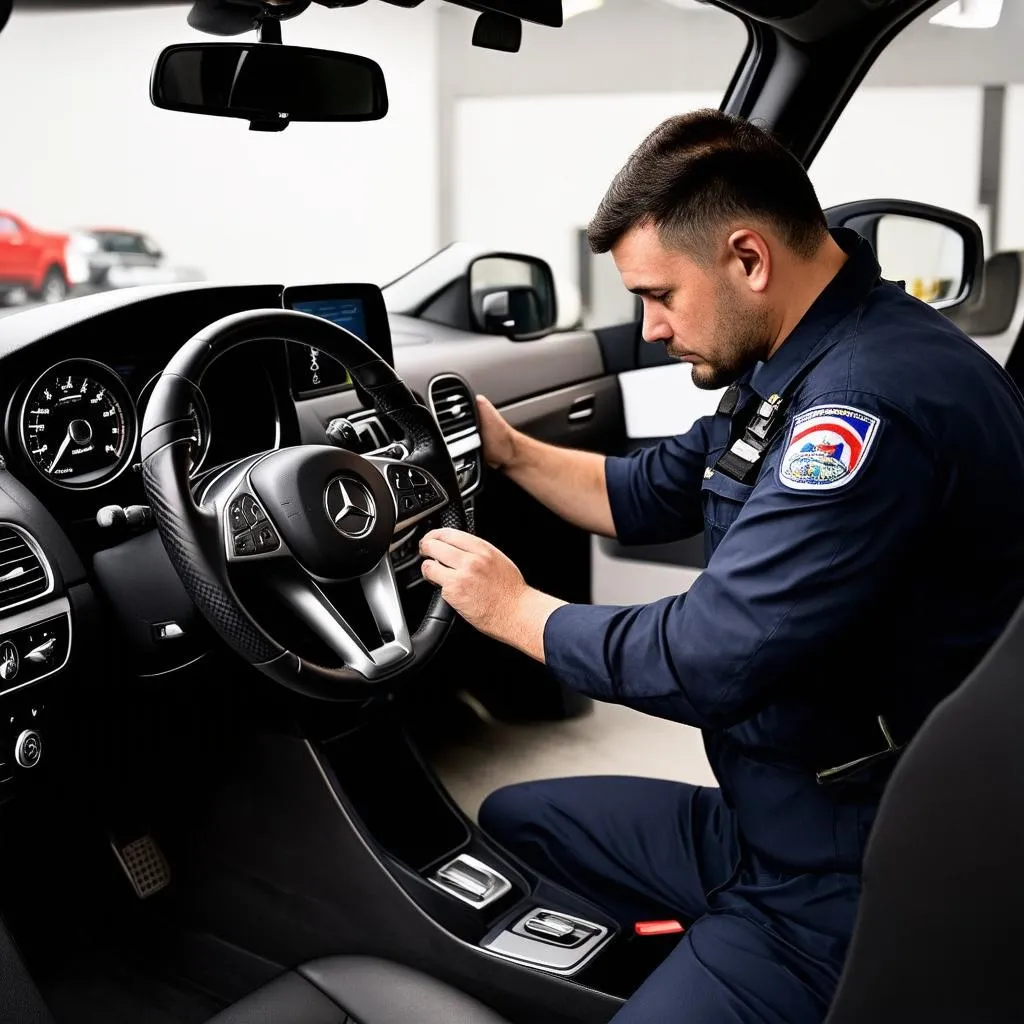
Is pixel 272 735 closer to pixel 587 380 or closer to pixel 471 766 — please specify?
pixel 471 766

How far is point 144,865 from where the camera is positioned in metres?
2.01

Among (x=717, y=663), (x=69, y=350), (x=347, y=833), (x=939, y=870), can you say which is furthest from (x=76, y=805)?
(x=939, y=870)

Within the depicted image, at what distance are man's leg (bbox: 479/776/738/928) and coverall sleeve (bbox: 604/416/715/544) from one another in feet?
1.33

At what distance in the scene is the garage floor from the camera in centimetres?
271

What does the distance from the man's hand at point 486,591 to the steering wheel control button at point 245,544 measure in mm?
209

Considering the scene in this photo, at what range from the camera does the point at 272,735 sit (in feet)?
6.01

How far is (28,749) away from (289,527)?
438mm

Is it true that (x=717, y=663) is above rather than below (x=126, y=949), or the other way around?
above

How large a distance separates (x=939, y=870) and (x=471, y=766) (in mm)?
2216

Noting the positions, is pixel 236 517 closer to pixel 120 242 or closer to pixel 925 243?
pixel 925 243

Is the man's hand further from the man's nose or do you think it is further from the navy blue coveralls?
the man's nose

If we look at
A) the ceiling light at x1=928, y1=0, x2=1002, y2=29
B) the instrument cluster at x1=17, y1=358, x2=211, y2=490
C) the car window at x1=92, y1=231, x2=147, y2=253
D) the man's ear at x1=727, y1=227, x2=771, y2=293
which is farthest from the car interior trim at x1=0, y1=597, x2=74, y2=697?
the car window at x1=92, y1=231, x2=147, y2=253

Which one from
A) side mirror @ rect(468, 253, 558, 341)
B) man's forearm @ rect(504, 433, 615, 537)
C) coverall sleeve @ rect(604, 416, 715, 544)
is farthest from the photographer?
side mirror @ rect(468, 253, 558, 341)

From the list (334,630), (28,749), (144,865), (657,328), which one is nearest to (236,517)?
(334,630)
